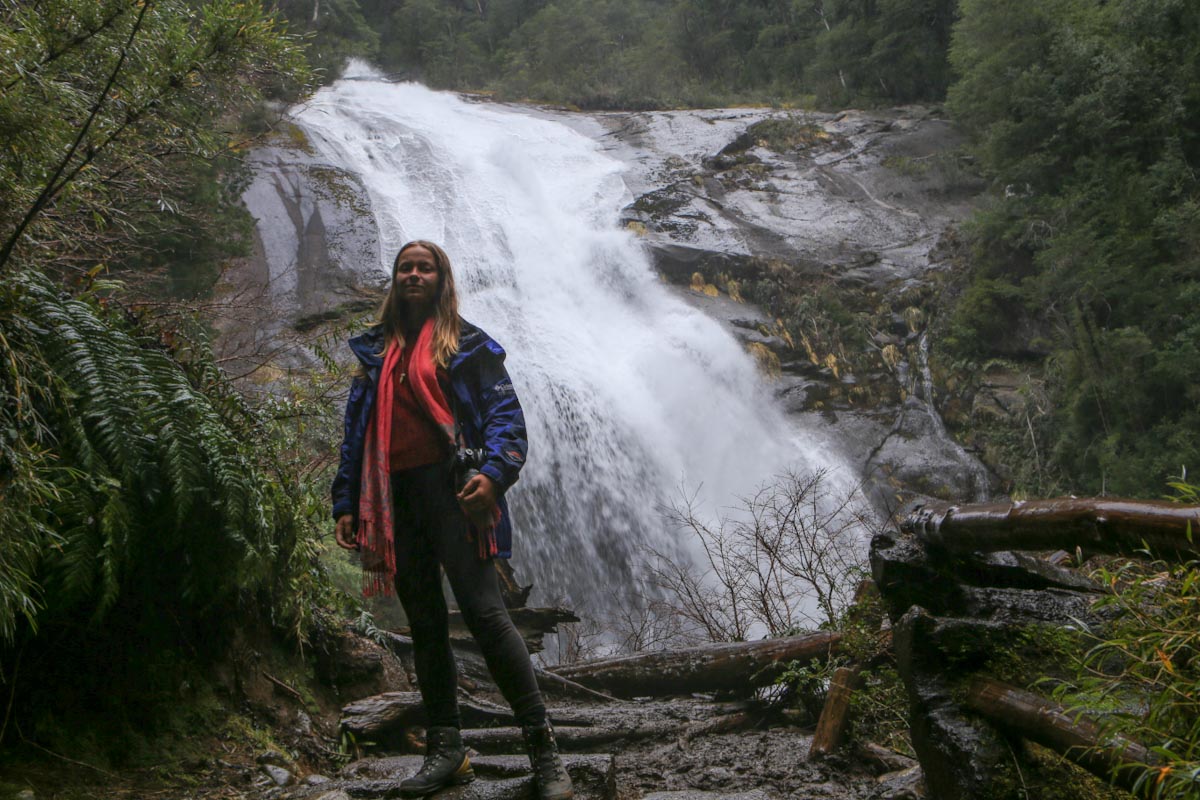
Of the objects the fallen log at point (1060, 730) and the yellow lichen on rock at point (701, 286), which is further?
the yellow lichen on rock at point (701, 286)

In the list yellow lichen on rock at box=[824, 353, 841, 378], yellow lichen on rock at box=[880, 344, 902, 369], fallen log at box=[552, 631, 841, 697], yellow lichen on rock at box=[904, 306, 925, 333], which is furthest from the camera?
yellow lichen on rock at box=[904, 306, 925, 333]

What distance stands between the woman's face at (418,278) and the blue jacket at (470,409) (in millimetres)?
155

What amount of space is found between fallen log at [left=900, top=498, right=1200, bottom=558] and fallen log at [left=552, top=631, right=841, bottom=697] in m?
2.45

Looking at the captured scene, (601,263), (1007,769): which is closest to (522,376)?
(601,263)

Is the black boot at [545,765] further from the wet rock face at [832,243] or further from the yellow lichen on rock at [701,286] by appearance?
the yellow lichen on rock at [701,286]

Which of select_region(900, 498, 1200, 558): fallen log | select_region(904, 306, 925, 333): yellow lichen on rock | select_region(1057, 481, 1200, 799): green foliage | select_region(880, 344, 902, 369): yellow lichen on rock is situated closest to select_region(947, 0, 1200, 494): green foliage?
select_region(904, 306, 925, 333): yellow lichen on rock

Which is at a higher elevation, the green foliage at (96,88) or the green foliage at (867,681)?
the green foliage at (96,88)

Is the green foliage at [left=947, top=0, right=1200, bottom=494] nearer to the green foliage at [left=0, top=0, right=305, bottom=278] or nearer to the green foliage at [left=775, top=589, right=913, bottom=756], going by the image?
the green foliage at [left=775, top=589, right=913, bottom=756]

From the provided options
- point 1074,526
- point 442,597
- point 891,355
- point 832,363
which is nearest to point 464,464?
point 442,597

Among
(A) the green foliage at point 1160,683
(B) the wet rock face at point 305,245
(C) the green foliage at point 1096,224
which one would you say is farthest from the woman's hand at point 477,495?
(C) the green foliage at point 1096,224

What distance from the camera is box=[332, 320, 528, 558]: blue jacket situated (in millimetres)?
2639

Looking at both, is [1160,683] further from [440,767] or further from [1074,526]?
[440,767]

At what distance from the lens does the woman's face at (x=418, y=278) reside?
283 centimetres

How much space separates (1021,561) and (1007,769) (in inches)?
31.7
